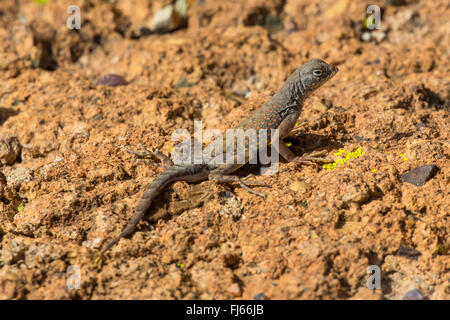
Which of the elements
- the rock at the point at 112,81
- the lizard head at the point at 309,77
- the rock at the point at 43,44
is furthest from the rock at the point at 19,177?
the lizard head at the point at 309,77

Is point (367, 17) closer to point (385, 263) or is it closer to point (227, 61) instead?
point (227, 61)

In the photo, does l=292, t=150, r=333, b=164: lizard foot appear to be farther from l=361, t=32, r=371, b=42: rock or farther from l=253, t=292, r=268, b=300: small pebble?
l=361, t=32, r=371, b=42: rock

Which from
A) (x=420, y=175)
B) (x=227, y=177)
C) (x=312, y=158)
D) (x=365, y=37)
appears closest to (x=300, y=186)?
(x=312, y=158)

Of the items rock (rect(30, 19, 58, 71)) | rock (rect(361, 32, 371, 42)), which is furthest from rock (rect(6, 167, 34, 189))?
rock (rect(361, 32, 371, 42))

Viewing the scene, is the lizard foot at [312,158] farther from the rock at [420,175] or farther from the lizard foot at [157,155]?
the lizard foot at [157,155]
